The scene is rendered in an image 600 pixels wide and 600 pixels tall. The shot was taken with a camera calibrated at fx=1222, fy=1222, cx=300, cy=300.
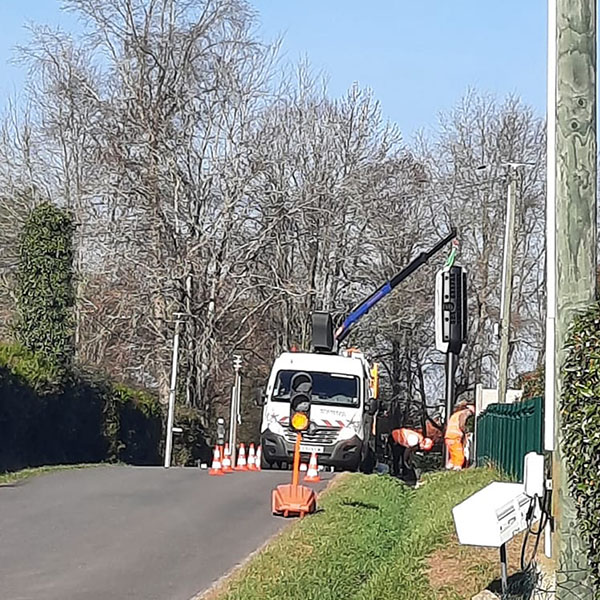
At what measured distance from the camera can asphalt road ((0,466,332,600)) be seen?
10.7m

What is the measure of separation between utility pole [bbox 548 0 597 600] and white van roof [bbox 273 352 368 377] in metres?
17.7

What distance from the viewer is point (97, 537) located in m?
13.5

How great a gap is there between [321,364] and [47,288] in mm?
6694

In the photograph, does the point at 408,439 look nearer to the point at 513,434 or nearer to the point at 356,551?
the point at 513,434

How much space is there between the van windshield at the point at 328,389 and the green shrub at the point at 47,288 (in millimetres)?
5223

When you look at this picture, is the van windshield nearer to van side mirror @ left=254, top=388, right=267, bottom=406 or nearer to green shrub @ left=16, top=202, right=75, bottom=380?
van side mirror @ left=254, top=388, right=267, bottom=406

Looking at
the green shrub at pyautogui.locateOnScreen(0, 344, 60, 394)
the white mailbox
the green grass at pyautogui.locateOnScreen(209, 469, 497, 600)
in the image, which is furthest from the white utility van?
the white mailbox

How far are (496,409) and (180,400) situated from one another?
23.0m

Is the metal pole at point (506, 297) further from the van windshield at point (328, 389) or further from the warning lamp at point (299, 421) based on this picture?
the warning lamp at point (299, 421)

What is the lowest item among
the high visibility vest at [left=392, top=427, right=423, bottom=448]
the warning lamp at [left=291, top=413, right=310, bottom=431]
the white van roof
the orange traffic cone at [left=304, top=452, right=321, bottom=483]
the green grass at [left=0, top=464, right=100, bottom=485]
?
the green grass at [left=0, top=464, right=100, bottom=485]

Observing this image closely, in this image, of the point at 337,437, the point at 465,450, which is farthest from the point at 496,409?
the point at 465,450

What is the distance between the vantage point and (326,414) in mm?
24797

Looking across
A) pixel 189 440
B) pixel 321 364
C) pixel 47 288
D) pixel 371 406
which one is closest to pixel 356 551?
pixel 321 364

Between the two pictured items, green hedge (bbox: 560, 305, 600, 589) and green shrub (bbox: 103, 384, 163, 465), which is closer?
green hedge (bbox: 560, 305, 600, 589)
